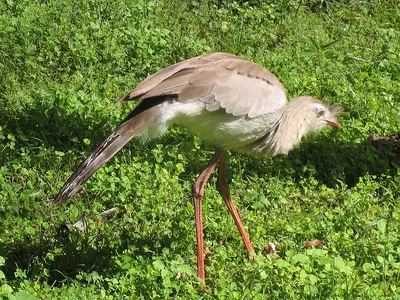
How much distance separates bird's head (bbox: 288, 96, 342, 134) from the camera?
4.91 meters

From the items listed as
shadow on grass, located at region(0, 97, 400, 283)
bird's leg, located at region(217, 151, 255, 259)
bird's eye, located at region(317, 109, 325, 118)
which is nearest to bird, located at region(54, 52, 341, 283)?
bird's leg, located at region(217, 151, 255, 259)

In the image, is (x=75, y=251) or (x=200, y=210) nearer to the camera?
(x=75, y=251)

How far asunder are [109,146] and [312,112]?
1461 mm

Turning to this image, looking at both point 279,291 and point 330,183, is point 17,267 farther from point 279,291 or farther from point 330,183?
point 330,183

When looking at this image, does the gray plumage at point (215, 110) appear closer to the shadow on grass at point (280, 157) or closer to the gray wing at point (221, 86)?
the gray wing at point (221, 86)

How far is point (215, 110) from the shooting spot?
441cm

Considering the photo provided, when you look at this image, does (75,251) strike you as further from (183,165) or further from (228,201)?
(183,165)

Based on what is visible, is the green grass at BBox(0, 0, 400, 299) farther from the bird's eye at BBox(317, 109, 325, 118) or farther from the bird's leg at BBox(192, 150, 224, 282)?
the bird's eye at BBox(317, 109, 325, 118)

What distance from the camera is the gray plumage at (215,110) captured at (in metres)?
4.20

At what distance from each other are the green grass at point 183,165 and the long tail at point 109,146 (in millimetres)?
502

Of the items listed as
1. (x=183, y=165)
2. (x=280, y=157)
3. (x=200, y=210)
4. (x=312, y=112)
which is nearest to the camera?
(x=200, y=210)

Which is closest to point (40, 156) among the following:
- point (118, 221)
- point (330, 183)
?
point (118, 221)

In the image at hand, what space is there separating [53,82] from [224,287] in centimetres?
274

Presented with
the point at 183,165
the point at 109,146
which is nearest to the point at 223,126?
the point at 109,146
